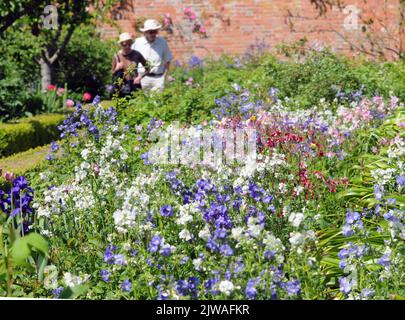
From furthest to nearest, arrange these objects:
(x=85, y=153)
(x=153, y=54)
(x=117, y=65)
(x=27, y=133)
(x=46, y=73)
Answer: (x=46, y=73) < (x=153, y=54) < (x=117, y=65) < (x=27, y=133) < (x=85, y=153)

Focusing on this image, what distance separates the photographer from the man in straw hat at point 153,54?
9.55m

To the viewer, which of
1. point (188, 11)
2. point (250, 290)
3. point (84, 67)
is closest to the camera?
point (250, 290)

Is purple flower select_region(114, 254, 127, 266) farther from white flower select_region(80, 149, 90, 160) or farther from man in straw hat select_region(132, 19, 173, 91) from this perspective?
man in straw hat select_region(132, 19, 173, 91)

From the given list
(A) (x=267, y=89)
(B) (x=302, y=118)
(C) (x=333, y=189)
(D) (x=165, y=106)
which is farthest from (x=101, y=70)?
(C) (x=333, y=189)

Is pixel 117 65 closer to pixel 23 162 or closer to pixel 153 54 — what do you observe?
pixel 153 54

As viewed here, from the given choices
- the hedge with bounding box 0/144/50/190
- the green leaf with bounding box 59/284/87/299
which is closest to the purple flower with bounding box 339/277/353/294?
the green leaf with bounding box 59/284/87/299

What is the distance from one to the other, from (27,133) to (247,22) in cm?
734

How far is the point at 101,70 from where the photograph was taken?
44.3 feet

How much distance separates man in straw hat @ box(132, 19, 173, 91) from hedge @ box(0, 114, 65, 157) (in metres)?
1.23

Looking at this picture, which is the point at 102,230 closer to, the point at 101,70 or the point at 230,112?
the point at 230,112

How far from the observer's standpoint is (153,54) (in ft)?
32.0

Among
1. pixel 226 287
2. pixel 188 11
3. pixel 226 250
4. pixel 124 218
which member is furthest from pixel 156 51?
pixel 226 287

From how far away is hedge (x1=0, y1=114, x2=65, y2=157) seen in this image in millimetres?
8359

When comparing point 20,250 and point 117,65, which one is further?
point 117,65
